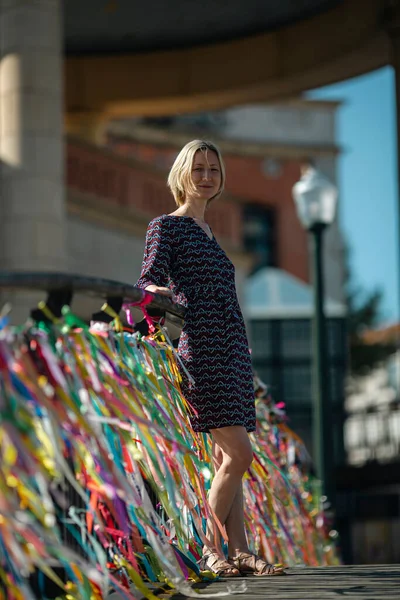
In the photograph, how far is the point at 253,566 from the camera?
168 inches

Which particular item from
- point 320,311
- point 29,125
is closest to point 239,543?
point 320,311

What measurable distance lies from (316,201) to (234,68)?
6.13 meters

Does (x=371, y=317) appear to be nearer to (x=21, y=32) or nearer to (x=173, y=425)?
(x=21, y=32)

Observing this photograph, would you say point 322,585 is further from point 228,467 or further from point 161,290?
point 161,290

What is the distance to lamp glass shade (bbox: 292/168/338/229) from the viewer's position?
9.98 metres

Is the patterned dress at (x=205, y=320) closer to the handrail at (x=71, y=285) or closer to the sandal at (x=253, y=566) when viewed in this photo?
the handrail at (x=71, y=285)

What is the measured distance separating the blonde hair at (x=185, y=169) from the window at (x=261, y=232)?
3003 cm

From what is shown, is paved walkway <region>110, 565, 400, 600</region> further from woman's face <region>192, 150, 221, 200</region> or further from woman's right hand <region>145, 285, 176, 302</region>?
woman's face <region>192, 150, 221, 200</region>

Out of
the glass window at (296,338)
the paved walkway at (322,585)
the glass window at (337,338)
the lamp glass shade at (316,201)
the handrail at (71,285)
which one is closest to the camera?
the handrail at (71,285)

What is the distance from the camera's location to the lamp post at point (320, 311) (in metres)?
9.34

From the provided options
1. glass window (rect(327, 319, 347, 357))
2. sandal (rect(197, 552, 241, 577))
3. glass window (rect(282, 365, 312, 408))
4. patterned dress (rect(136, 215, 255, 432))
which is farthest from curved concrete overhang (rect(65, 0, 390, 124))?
glass window (rect(282, 365, 312, 408))

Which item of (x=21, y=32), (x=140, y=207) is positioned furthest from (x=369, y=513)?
(x=21, y=32)

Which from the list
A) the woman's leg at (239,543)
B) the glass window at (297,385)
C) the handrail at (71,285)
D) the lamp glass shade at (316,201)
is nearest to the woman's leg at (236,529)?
the woman's leg at (239,543)

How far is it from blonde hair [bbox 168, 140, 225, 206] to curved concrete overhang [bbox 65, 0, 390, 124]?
964 centimetres
